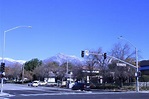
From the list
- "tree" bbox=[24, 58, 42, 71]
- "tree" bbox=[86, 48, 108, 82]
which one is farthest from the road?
"tree" bbox=[24, 58, 42, 71]

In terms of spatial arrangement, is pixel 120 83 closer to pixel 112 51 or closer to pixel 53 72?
pixel 112 51

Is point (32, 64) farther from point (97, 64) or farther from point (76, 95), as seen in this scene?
point (76, 95)

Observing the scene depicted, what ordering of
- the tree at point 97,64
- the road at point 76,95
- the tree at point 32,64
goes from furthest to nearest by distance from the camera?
the tree at point 32,64 < the tree at point 97,64 < the road at point 76,95

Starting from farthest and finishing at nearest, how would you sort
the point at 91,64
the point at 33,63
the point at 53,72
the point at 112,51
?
1. the point at 33,63
2. the point at 53,72
3. the point at 91,64
4. the point at 112,51

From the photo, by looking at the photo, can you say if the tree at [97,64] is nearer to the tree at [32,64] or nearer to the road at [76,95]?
the road at [76,95]

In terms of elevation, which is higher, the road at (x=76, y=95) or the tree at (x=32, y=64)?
the tree at (x=32, y=64)

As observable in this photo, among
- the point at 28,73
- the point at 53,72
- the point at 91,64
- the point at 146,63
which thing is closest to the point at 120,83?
the point at 91,64

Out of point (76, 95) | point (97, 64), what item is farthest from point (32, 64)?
point (76, 95)

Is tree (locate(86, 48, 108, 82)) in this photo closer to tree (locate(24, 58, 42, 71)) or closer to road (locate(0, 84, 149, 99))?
road (locate(0, 84, 149, 99))

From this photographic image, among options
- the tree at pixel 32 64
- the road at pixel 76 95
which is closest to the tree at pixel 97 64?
the road at pixel 76 95

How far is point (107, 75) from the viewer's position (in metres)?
72.6

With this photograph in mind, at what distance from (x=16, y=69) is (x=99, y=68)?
8832 centimetres

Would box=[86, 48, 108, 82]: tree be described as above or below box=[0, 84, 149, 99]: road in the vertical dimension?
above

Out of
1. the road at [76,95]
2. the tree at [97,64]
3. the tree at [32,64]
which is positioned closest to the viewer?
the road at [76,95]
